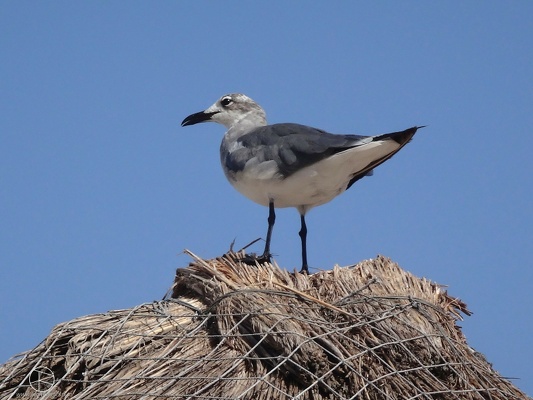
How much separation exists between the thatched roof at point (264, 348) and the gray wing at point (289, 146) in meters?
1.67

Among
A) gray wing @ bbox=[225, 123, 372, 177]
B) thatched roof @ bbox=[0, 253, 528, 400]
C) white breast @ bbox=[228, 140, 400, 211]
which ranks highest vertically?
gray wing @ bbox=[225, 123, 372, 177]

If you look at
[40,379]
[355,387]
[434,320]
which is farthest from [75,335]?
[434,320]

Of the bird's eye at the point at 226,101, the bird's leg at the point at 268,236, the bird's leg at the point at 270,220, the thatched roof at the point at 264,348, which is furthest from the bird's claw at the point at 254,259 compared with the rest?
the bird's eye at the point at 226,101

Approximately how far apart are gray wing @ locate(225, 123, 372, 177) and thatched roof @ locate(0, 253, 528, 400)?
1.67 metres

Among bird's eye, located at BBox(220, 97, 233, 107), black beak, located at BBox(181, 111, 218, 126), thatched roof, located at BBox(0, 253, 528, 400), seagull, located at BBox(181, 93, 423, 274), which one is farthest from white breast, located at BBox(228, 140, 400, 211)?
thatched roof, located at BBox(0, 253, 528, 400)

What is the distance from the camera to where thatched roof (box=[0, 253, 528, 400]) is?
5.04 metres

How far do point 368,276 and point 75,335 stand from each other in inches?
71.6

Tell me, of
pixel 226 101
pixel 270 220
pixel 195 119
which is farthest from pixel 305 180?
pixel 195 119

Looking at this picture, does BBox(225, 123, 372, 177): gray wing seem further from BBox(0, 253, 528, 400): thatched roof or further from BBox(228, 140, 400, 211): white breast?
BBox(0, 253, 528, 400): thatched roof

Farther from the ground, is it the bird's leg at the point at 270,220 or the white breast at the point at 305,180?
the white breast at the point at 305,180

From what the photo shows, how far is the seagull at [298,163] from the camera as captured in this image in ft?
24.4

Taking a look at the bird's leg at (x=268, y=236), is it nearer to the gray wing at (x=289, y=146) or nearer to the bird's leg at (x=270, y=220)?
Result: the bird's leg at (x=270, y=220)

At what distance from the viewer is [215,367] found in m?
5.13

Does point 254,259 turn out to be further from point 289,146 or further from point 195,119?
point 195,119
